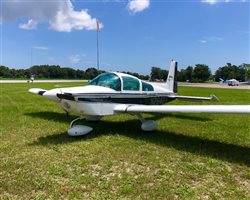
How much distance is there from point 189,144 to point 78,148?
8.96 feet

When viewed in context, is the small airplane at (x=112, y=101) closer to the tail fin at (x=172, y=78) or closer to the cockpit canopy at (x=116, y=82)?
the cockpit canopy at (x=116, y=82)

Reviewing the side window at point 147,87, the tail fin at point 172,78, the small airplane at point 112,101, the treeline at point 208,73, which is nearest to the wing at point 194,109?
the small airplane at point 112,101

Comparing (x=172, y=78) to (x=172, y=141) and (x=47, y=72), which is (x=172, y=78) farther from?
(x=47, y=72)

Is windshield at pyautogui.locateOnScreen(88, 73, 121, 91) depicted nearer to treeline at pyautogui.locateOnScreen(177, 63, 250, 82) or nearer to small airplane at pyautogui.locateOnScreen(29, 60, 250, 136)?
small airplane at pyautogui.locateOnScreen(29, 60, 250, 136)

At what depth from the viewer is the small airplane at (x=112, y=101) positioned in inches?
280

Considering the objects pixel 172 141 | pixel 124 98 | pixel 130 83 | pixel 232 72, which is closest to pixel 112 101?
pixel 124 98

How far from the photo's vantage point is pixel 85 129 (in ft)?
24.6

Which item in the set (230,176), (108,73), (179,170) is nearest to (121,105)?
(108,73)

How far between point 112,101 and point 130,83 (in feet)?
3.60

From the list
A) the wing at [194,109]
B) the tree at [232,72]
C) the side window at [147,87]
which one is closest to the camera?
the wing at [194,109]

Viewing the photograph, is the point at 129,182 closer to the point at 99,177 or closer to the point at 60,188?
the point at 99,177

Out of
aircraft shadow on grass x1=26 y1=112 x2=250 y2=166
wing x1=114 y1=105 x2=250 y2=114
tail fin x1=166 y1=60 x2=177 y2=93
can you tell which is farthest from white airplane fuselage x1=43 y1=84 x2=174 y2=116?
tail fin x1=166 y1=60 x2=177 y2=93

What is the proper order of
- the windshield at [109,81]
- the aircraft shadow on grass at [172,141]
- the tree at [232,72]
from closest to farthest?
the aircraft shadow on grass at [172,141] < the windshield at [109,81] < the tree at [232,72]

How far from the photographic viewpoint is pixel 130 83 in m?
9.02
